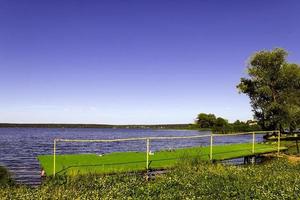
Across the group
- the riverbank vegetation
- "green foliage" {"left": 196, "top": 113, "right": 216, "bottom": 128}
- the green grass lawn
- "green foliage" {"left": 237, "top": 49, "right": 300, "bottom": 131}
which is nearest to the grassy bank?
the riverbank vegetation

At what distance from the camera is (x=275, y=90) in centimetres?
5644

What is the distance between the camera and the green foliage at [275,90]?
55.2 m

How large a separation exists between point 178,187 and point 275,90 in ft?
141

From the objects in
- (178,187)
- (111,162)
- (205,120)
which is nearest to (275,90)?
(111,162)

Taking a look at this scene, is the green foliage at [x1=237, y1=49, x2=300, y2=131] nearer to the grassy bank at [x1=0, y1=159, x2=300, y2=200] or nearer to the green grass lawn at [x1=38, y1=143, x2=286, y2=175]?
the green grass lawn at [x1=38, y1=143, x2=286, y2=175]

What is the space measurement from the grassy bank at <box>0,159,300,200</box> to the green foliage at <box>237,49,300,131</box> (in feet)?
119

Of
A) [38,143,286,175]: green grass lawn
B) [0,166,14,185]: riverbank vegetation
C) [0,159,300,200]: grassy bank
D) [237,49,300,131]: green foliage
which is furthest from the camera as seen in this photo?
[237,49,300,131]: green foliage

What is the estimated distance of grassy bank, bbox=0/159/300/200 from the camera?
566 inches

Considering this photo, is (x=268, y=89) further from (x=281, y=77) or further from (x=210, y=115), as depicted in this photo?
(x=210, y=115)

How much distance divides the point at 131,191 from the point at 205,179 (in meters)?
3.74

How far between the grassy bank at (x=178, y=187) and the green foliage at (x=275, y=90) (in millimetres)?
36391

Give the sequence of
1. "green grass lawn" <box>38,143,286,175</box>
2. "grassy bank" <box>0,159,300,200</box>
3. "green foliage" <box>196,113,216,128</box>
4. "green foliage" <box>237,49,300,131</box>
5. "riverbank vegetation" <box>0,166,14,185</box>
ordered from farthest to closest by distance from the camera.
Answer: "green foliage" <box>196,113,216,128</box> → "green foliage" <box>237,49,300,131</box> → "green grass lawn" <box>38,143,286,175</box> → "riverbank vegetation" <box>0,166,14,185</box> → "grassy bank" <box>0,159,300,200</box>

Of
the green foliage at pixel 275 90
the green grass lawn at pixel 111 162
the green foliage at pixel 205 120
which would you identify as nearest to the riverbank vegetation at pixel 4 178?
the green grass lawn at pixel 111 162

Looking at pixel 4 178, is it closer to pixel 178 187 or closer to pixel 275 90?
pixel 178 187
